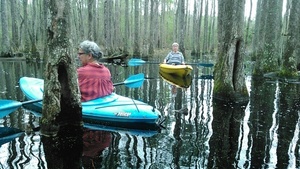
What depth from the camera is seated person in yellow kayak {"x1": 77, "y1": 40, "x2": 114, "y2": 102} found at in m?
→ 5.53

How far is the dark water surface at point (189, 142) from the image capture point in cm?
361

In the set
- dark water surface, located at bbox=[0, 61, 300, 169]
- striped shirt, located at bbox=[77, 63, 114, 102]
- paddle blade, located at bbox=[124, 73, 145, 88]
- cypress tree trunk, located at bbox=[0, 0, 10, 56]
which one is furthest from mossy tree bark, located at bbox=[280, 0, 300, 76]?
cypress tree trunk, located at bbox=[0, 0, 10, 56]

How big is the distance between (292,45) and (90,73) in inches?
361

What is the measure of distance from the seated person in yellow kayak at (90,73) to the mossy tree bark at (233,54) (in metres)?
3.11

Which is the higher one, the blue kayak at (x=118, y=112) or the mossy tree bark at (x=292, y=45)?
the mossy tree bark at (x=292, y=45)

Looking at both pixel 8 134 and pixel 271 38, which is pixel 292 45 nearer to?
pixel 271 38

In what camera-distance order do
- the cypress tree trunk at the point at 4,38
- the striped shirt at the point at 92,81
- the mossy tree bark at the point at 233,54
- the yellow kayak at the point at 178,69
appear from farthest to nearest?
1. the cypress tree trunk at the point at 4,38
2. the yellow kayak at the point at 178,69
3. the mossy tree bark at the point at 233,54
4. the striped shirt at the point at 92,81

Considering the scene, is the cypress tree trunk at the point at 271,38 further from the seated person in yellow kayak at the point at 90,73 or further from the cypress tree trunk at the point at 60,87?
the cypress tree trunk at the point at 60,87

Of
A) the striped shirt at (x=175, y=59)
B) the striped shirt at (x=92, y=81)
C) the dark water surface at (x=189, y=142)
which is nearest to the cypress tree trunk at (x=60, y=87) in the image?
the dark water surface at (x=189, y=142)

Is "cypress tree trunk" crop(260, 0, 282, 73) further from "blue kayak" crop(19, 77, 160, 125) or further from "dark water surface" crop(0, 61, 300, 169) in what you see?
"blue kayak" crop(19, 77, 160, 125)

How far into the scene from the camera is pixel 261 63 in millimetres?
12469

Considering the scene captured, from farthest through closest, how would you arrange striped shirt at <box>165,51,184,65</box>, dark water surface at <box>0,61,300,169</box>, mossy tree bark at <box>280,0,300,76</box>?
striped shirt at <box>165,51,184,65</box>, mossy tree bark at <box>280,0,300,76</box>, dark water surface at <box>0,61,300,169</box>

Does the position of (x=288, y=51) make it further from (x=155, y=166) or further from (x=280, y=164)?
(x=155, y=166)

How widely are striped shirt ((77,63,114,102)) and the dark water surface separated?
0.94 m
